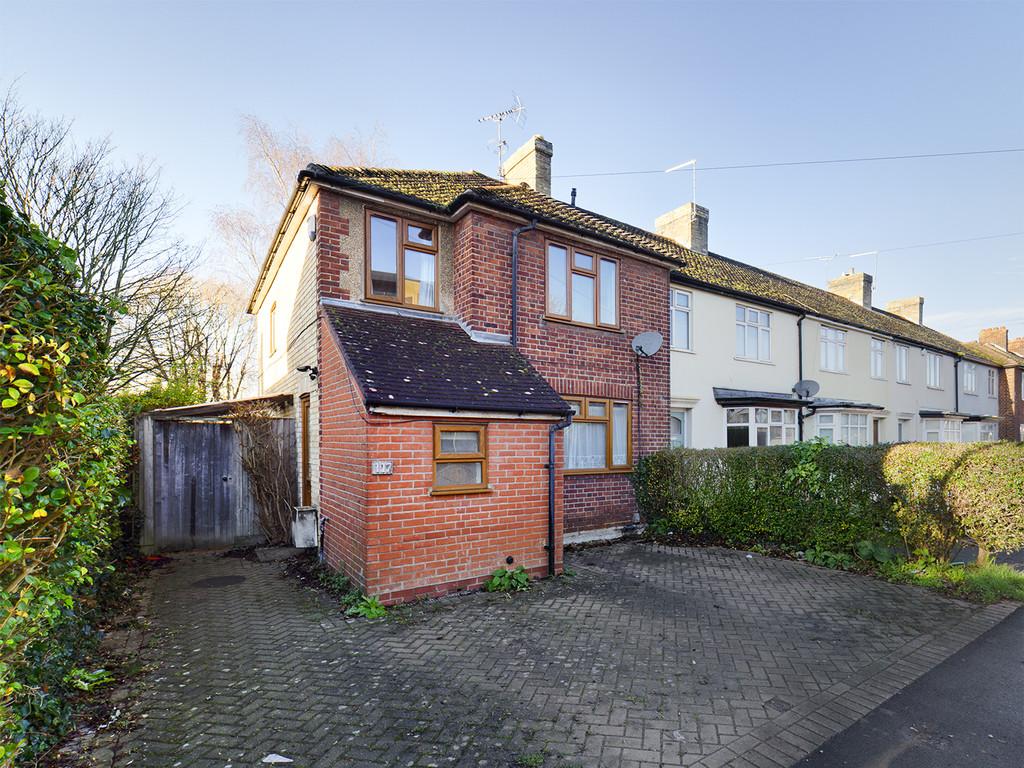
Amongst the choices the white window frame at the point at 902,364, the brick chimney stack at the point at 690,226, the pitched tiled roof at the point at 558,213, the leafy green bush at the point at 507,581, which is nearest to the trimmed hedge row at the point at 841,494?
the leafy green bush at the point at 507,581

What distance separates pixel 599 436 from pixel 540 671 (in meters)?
5.73

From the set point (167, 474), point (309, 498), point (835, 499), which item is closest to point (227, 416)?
point (167, 474)

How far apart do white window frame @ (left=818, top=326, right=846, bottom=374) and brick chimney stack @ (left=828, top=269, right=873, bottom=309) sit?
25.0 ft

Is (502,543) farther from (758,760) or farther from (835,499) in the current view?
(835,499)

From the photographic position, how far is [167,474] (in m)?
8.88

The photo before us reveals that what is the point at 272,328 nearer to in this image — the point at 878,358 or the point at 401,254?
the point at 401,254

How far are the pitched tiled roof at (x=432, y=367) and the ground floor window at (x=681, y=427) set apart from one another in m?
5.34

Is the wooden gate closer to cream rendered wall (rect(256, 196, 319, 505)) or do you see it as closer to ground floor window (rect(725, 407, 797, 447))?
cream rendered wall (rect(256, 196, 319, 505))

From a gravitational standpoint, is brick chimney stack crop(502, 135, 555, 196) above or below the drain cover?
above

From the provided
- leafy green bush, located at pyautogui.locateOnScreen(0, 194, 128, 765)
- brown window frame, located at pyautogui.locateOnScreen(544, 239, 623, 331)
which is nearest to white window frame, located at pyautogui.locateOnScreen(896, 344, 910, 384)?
brown window frame, located at pyautogui.locateOnScreen(544, 239, 623, 331)

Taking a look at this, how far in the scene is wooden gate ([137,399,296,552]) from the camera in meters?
8.70

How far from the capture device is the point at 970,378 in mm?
26344

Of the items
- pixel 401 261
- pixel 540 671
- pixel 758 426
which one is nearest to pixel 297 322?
pixel 401 261

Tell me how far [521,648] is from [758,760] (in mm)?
2151
